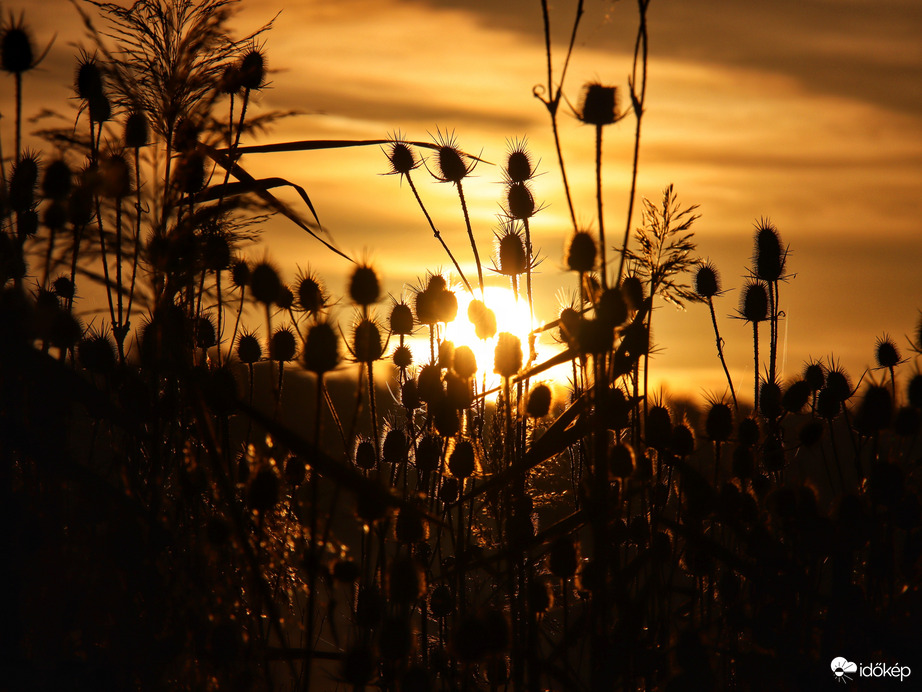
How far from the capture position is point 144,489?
8.50 ft

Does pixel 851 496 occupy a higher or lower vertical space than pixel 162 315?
lower

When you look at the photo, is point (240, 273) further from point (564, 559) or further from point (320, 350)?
point (564, 559)

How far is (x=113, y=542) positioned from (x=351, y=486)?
977 millimetres

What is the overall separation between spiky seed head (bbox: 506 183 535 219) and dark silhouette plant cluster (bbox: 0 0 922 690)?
1.20 feet

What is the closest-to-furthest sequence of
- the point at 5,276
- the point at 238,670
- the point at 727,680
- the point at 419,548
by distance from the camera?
the point at 238,670, the point at 5,276, the point at 727,680, the point at 419,548

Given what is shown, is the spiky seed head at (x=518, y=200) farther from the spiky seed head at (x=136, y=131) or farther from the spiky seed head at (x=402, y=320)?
the spiky seed head at (x=136, y=131)

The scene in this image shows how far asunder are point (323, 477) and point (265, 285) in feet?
2.59

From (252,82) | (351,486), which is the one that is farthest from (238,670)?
(252,82)

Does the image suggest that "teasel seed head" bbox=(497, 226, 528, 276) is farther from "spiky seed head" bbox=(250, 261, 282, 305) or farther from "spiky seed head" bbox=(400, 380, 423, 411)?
"spiky seed head" bbox=(250, 261, 282, 305)

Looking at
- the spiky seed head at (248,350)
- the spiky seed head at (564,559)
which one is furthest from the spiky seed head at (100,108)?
the spiky seed head at (564,559)

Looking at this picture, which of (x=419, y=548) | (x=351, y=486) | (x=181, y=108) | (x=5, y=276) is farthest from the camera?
(x=419, y=548)

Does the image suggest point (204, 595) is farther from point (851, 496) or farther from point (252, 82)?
point (252, 82)

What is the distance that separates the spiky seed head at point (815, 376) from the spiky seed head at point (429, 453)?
1686mm

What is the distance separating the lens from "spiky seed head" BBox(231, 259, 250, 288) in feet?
9.80
